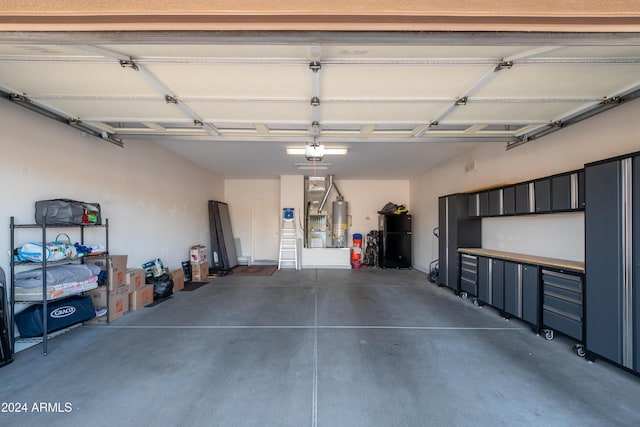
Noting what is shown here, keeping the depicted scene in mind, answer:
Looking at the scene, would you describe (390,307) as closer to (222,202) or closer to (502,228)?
(502,228)

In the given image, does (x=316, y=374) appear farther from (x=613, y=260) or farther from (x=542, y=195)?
(x=542, y=195)

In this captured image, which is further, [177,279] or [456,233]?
[177,279]

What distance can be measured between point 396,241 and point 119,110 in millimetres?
6846

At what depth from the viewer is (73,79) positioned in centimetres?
225

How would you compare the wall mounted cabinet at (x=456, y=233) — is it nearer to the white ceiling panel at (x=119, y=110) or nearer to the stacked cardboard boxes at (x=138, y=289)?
the white ceiling panel at (x=119, y=110)

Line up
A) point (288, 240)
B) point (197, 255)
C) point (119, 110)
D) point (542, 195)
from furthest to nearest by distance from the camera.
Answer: point (288, 240)
point (197, 255)
point (542, 195)
point (119, 110)

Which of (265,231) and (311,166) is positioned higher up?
(311,166)

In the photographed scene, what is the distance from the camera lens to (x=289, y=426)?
172 cm

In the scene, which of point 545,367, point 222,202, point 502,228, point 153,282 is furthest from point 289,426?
point 222,202

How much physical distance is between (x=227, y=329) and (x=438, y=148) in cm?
456

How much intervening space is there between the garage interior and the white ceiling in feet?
0.06

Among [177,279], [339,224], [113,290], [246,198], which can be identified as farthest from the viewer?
[246,198]

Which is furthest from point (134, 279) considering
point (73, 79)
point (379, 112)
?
point (379, 112)

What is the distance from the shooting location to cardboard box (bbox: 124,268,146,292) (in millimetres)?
3830
